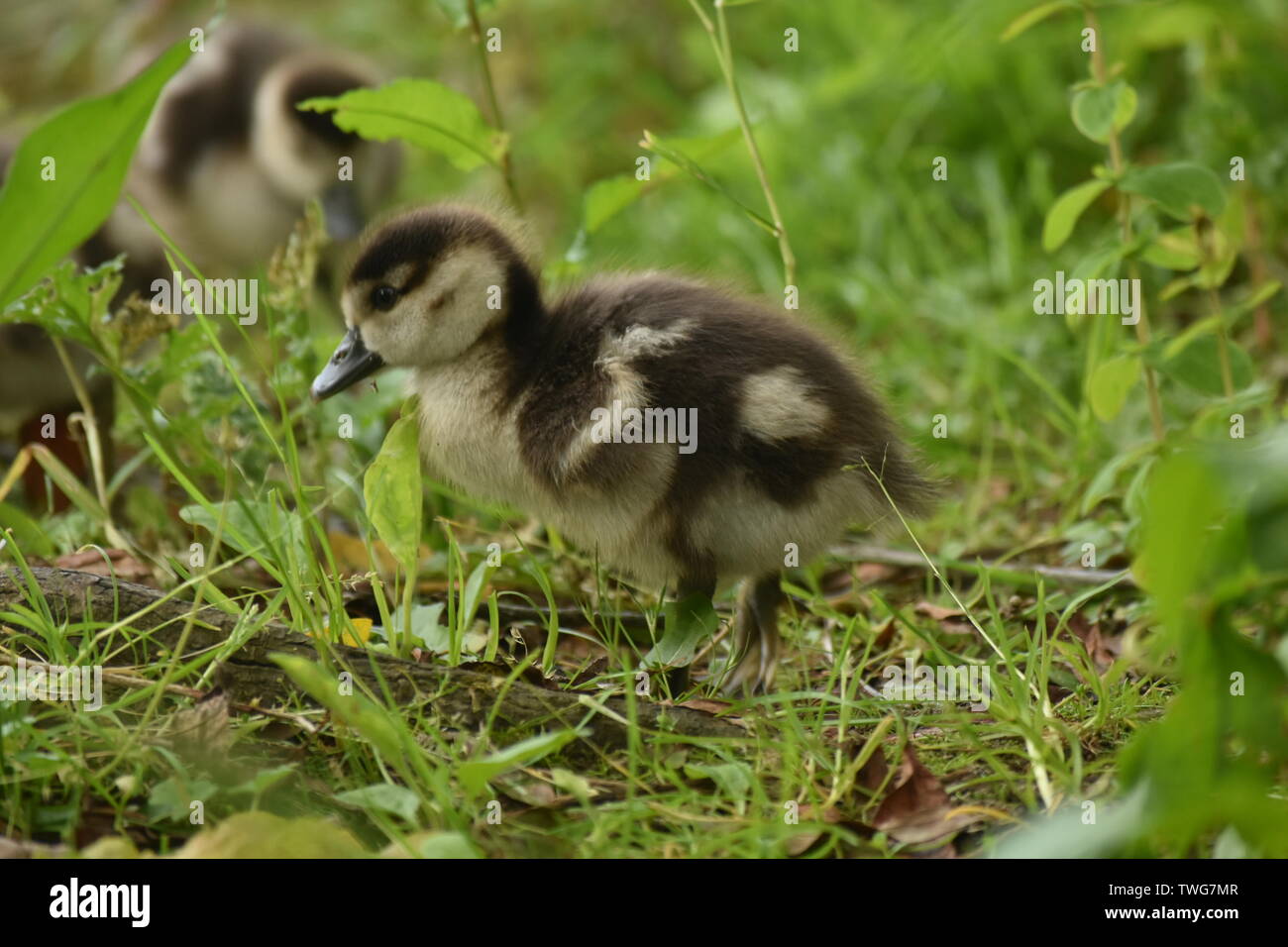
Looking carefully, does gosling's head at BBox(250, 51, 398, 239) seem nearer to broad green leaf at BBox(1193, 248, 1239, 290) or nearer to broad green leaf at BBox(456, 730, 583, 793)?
broad green leaf at BBox(1193, 248, 1239, 290)

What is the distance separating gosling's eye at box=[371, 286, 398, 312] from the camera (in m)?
2.26

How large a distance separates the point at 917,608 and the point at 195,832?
1303 millimetres

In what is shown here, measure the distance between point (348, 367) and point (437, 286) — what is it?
238 mm

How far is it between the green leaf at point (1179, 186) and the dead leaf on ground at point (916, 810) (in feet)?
3.36

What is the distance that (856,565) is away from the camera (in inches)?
109

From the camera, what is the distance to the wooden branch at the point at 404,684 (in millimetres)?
1872

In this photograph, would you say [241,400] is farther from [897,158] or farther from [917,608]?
[897,158]

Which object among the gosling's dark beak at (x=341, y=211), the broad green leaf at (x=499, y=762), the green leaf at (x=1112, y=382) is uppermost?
the gosling's dark beak at (x=341, y=211)

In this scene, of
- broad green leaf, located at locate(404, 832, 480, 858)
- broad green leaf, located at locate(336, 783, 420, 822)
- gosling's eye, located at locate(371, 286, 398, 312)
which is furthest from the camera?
gosling's eye, located at locate(371, 286, 398, 312)

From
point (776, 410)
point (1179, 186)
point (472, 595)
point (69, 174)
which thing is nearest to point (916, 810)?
point (776, 410)

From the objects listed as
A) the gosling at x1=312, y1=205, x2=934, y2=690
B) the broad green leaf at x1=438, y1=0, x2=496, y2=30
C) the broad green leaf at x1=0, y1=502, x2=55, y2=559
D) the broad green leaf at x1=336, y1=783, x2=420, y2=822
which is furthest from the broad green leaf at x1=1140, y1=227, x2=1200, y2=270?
the broad green leaf at x1=0, y1=502, x2=55, y2=559

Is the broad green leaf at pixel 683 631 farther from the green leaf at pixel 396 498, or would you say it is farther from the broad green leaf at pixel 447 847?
the broad green leaf at pixel 447 847

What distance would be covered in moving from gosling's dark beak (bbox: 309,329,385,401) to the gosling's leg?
71 cm

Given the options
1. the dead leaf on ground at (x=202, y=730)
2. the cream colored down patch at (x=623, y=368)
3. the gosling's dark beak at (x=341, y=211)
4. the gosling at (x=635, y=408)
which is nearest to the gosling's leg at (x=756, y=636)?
the gosling at (x=635, y=408)
